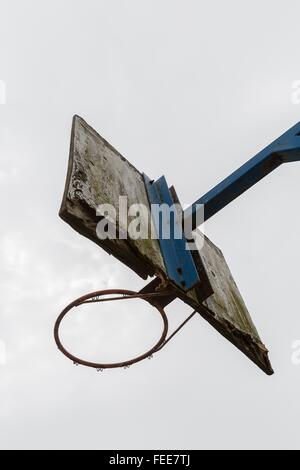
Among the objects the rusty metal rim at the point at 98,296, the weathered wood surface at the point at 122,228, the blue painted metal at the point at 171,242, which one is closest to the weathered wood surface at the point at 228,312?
the weathered wood surface at the point at 122,228

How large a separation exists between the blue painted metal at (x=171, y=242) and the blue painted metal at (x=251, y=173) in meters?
0.21

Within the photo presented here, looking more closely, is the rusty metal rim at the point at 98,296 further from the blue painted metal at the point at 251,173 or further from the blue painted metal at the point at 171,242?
the blue painted metal at the point at 251,173

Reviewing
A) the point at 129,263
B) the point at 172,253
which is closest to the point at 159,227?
the point at 172,253

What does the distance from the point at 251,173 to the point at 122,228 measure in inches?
51.3

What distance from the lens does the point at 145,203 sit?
3.42 meters

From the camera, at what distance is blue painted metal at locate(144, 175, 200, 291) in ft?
9.66

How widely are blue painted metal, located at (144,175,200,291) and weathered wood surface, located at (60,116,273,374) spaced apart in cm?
6

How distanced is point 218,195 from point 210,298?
2.62 ft

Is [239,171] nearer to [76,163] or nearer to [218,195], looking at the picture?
[218,195]

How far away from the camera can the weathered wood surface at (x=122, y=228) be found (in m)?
2.57

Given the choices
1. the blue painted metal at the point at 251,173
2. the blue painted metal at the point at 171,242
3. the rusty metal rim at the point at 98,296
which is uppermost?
the blue painted metal at the point at 251,173

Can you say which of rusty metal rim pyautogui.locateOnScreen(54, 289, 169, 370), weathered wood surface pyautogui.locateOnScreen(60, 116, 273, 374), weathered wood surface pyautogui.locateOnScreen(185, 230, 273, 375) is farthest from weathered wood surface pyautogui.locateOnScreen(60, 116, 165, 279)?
weathered wood surface pyautogui.locateOnScreen(185, 230, 273, 375)

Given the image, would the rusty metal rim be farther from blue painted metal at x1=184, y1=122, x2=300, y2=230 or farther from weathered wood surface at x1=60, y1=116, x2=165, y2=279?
blue painted metal at x1=184, y1=122, x2=300, y2=230

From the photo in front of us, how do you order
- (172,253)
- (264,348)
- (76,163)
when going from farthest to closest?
1. (264,348)
2. (172,253)
3. (76,163)
